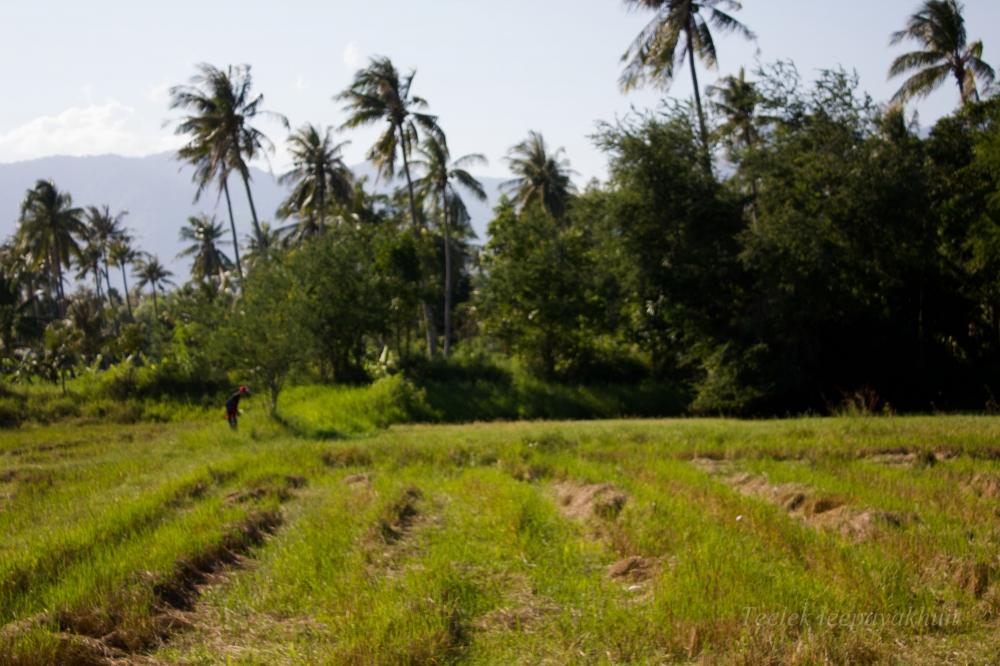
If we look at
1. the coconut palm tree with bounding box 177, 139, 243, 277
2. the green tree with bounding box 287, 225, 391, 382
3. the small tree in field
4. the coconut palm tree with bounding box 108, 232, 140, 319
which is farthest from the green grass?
the coconut palm tree with bounding box 108, 232, 140, 319

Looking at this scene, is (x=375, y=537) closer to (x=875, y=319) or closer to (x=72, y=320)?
(x=875, y=319)

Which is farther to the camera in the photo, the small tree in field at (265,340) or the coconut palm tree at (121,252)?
the coconut palm tree at (121,252)

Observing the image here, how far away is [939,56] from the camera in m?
32.6

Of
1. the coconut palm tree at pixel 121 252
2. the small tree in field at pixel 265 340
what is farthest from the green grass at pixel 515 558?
the coconut palm tree at pixel 121 252

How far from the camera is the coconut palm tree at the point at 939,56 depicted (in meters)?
31.9

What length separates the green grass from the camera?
20.5 ft

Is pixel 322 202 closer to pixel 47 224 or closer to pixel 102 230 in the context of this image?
pixel 47 224

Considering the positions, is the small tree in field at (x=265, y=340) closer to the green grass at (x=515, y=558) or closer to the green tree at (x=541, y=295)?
the green grass at (x=515, y=558)

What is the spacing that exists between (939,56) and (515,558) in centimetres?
3293

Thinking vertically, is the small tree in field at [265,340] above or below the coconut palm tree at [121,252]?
below

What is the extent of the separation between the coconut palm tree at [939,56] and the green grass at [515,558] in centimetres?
2298

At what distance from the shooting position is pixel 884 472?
12.6 metres

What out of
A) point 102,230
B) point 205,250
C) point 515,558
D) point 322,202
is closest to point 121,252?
point 102,230

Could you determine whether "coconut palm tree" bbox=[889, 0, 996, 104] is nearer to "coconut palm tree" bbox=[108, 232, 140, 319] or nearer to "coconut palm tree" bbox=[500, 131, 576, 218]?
"coconut palm tree" bbox=[500, 131, 576, 218]
